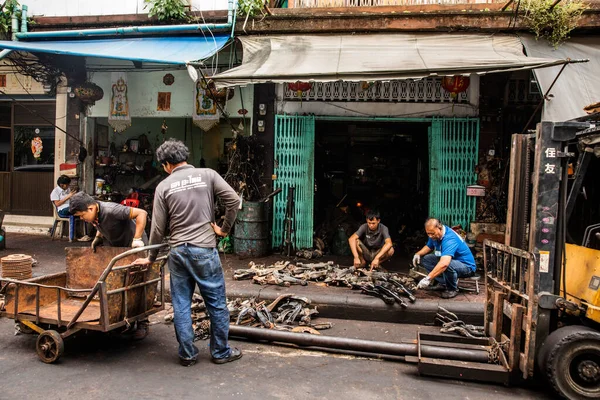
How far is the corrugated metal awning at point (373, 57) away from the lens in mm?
6184

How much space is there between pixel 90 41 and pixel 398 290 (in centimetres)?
792

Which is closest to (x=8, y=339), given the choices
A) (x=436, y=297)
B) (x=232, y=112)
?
(x=436, y=297)

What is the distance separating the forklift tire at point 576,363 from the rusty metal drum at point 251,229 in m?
5.98

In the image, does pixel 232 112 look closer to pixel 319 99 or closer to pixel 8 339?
pixel 319 99

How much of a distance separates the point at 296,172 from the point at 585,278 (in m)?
6.20

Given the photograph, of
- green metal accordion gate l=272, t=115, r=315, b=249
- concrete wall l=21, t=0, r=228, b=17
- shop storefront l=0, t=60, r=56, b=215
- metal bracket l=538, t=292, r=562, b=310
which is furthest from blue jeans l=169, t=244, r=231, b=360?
shop storefront l=0, t=60, r=56, b=215

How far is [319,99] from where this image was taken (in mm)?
9109

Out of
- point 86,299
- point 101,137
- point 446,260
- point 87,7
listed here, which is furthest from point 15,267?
point 101,137

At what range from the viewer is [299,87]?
8.96m

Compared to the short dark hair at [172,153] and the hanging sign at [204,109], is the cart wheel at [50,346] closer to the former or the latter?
the short dark hair at [172,153]

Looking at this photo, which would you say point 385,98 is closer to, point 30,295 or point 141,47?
point 141,47

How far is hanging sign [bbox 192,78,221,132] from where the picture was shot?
9.55 m

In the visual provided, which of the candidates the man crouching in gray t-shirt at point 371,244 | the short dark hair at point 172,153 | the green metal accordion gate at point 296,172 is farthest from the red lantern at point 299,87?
the short dark hair at point 172,153

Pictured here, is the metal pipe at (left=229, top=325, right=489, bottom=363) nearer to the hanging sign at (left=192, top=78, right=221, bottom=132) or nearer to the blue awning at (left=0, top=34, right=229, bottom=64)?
the blue awning at (left=0, top=34, right=229, bottom=64)
